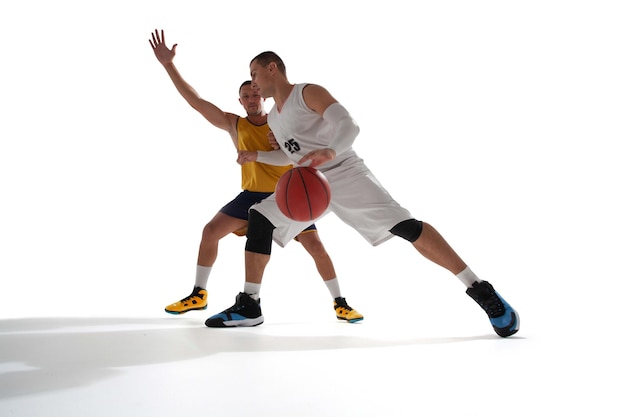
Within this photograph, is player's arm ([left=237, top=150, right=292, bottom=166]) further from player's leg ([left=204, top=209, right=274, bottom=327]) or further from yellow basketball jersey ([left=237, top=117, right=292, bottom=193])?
player's leg ([left=204, top=209, right=274, bottom=327])

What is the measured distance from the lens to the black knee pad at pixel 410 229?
3559 millimetres

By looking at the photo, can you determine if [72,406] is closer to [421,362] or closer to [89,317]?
[421,362]

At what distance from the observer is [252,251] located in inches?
152

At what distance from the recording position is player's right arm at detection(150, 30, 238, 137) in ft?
14.4

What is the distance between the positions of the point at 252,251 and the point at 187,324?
0.64 meters

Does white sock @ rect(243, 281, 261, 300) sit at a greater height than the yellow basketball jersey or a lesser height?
lesser

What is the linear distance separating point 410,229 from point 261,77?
1.33 m

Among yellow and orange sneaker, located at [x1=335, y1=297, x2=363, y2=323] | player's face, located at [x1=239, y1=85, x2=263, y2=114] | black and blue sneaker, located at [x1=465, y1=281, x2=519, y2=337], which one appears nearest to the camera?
black and blue sneaker, located at [x1=465, y1=281, x2=519, y2=337]

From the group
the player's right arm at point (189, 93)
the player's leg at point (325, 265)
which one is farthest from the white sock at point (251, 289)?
the player's right arm at point (189, 93)

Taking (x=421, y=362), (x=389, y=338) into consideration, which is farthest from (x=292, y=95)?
(x=421, y=362)

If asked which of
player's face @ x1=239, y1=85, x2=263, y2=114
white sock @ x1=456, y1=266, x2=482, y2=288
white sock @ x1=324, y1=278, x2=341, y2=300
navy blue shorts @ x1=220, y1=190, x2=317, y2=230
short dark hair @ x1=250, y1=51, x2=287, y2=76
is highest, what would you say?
short dark hair @ x1=250, y1=51, x2=287, y2=76

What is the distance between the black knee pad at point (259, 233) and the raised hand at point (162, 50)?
1.40 m

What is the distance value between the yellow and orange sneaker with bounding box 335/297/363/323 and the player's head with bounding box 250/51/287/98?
155cm

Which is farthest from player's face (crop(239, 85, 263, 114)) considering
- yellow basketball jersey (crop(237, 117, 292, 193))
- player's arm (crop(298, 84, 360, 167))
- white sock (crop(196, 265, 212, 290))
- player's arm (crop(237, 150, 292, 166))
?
white sock (crop(196, 265, 212, 290))
